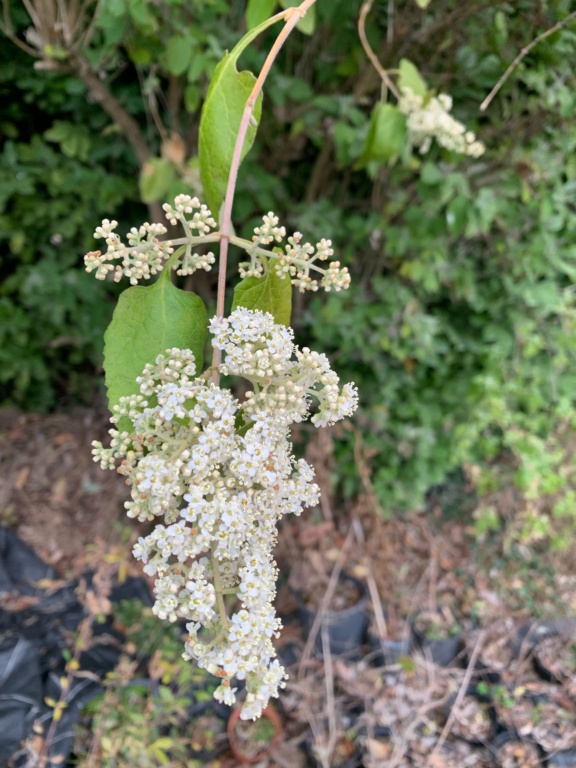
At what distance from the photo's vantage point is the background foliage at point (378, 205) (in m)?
1.50

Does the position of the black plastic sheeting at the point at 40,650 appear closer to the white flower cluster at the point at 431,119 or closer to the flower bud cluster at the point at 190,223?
the flower bud cluster at the point at 190,223

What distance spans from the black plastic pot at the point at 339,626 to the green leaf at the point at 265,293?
196 cm

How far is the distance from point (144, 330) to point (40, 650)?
1.79 m

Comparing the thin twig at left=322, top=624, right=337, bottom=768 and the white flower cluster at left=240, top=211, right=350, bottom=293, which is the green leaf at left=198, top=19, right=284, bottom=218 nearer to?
the white flower cluster at left=240, top=211, right=350, bottom=293

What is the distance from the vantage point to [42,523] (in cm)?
251

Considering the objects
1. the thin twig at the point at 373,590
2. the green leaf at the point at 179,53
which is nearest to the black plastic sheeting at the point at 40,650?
the thin twig at the point at 373,590

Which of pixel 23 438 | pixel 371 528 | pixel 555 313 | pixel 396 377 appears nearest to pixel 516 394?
pixel 555 313

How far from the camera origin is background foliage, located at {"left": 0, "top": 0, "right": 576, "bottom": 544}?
1.50 m

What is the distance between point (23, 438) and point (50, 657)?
3.74ft

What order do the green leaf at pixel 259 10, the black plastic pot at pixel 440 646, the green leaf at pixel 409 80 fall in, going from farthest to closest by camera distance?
the black plastic pot at pixel 440 646 < the green leaf at pixel 409 80 < the green leaf at pixel 259 10

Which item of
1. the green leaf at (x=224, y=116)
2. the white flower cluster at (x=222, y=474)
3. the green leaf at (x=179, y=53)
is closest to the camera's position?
the white flower cluster at (x=222, y=474)

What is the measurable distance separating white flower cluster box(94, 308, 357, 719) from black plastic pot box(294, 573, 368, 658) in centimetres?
183

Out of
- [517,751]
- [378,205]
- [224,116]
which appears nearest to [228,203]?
[224,116]

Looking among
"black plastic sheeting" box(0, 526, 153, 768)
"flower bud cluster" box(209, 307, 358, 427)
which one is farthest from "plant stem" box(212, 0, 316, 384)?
"black plastic sheeting" box(0, 526, 153, 768)
